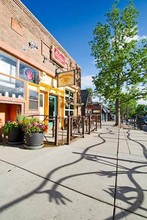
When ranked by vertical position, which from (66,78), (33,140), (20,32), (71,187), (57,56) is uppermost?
(57,56)

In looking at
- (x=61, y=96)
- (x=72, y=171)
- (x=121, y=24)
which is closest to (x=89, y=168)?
(x=72, y=171)

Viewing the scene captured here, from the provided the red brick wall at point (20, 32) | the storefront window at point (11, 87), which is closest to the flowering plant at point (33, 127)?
the storefront window at point (11, 87)

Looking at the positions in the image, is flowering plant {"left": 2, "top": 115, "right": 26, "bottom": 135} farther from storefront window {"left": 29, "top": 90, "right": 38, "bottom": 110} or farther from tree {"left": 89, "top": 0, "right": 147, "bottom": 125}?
tree {"left": 89, "top": 0, "right": 147, "bottom": 125}

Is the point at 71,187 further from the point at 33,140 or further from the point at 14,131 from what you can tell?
the point at 14,131

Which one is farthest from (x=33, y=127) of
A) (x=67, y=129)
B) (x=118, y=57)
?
(x=118, y=57)

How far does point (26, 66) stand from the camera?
7.67 meters

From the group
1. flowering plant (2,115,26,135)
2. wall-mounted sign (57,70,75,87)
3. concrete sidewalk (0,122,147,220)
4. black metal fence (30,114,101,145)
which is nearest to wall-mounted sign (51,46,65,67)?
Result: wall-mounted sign (57,70,75,87)

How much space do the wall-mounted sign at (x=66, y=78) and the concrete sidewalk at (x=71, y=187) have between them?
21.3 feet

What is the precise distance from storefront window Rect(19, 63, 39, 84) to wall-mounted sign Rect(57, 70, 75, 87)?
2.36m

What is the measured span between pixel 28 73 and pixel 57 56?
359 cm

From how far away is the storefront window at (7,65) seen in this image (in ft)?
20.7

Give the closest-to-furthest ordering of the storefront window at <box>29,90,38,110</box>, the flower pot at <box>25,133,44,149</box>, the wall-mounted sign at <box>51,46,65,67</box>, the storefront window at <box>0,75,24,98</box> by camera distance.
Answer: the flower pot at <box>25,133,44,149</box>
the storefront window at <box>0,75,24,98</box>
the storefront window at <box>29,90,38,110</box>
the wall-mounted sign at <box>51,46,65,67</box>

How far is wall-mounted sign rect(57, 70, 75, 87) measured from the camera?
10289 millimetres

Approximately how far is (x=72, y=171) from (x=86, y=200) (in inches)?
43.1
